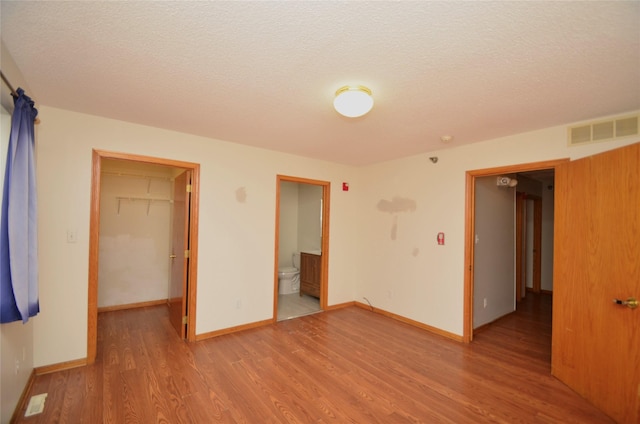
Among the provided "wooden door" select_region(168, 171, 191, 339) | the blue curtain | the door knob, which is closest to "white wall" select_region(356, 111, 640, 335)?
the door knob

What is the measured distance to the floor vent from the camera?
6.64 feet

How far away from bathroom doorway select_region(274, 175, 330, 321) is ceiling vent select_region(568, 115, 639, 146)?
3034 millimetres

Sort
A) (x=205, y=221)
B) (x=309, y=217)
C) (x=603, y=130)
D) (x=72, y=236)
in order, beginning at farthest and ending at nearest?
1. (x=309, y=217)
2. (x=205, y=221)
3. (x=72, y=236)
4. (x=603, y=130)

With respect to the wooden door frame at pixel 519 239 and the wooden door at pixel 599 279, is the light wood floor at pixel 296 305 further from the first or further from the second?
the wooden door frame at pixel 519 239

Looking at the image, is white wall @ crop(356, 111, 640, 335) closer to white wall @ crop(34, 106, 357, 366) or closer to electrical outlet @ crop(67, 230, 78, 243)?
white wall @ crop(34, 106, 357, 366)

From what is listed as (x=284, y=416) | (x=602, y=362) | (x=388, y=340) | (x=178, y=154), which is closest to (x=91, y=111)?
(x=178, y=154)

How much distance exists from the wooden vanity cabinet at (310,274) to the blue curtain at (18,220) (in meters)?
3.68

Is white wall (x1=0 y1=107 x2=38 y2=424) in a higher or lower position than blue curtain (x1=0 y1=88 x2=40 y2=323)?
lower

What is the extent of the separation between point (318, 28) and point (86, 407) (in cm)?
309

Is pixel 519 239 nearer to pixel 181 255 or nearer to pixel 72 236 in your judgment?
pixel 181 255

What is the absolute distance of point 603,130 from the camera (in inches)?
97.7

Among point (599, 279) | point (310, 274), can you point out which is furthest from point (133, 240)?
point (599, 279)

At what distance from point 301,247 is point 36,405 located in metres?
4.42

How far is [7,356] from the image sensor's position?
73.1 inches
